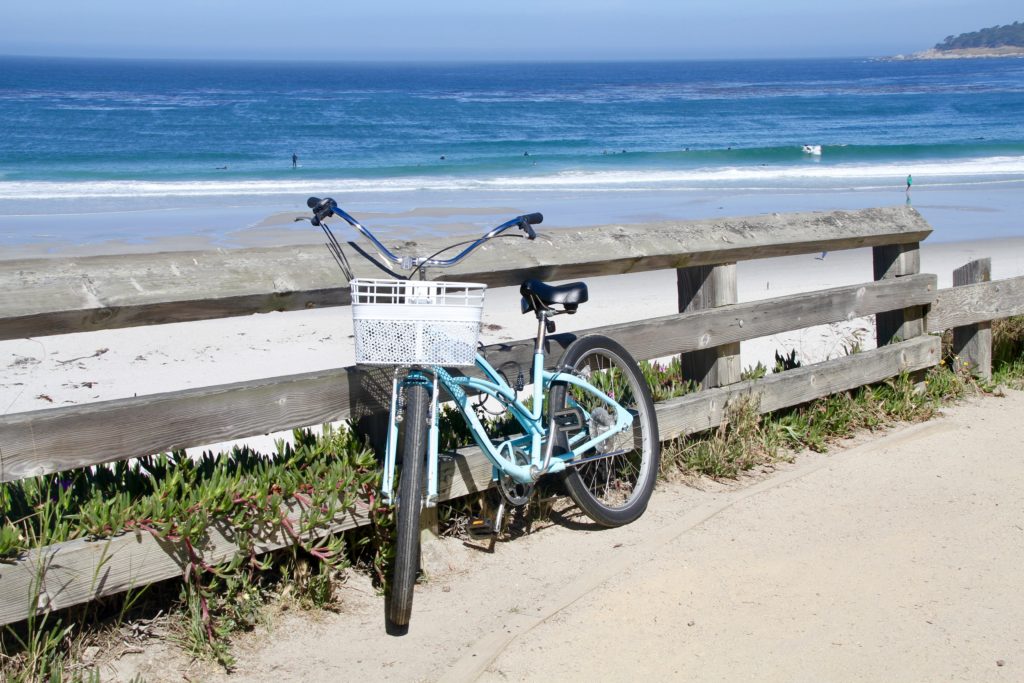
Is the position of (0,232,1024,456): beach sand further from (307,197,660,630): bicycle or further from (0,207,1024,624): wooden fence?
(307,197,660,630): bicycle

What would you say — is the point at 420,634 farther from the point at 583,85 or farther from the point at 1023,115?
the point at 583,85

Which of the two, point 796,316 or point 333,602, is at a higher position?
point 796,316

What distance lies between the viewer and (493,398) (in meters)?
3.91

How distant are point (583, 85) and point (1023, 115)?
44.1m

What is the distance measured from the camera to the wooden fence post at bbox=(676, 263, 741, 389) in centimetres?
485

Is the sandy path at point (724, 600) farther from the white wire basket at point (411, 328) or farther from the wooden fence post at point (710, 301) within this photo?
the white wire basket at point (411, 328)

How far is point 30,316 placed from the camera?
2945 mm

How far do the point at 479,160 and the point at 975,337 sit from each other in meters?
26.3

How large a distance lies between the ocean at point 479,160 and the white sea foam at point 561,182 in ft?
0.31

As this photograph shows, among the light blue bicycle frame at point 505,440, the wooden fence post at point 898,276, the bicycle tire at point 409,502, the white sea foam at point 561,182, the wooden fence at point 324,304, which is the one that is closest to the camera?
the wooden fence at point 324,304

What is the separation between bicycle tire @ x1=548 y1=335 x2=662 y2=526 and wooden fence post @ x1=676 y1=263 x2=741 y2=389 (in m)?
0.50

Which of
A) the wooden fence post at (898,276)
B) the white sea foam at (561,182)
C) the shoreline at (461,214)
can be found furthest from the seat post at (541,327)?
the white sea foam at (561,182)

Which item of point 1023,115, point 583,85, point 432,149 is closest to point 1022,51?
point 583,85

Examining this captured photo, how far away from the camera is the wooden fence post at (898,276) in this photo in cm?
564
